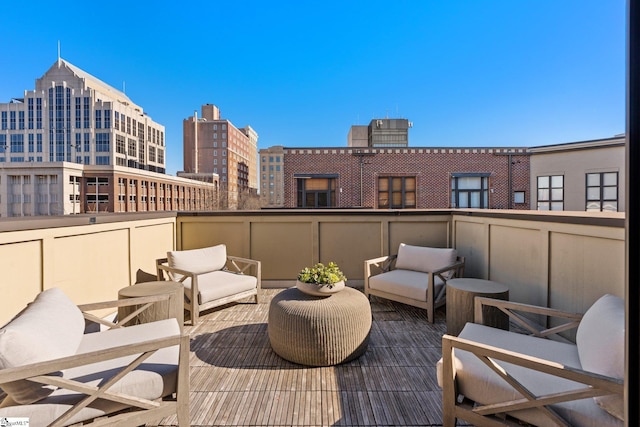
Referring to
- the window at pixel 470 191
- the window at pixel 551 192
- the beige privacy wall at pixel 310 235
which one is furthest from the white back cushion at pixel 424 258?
the window at pixel 551 192

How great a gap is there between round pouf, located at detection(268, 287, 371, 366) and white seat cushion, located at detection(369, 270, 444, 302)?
3.86ft

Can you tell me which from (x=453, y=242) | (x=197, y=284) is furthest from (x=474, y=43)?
(x=197, y=284)

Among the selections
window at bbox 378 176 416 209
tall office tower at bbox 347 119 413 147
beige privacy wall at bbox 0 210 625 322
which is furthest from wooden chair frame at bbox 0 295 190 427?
tall office tower at bbox 347 119 413 147

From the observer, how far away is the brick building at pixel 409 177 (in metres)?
15.7

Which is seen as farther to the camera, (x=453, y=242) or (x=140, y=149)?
(x=140, y=149)

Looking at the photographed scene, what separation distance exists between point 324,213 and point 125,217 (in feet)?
9.69

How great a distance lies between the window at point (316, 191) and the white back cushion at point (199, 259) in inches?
440

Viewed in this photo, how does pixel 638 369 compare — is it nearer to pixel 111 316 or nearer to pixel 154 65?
pixel 111 316

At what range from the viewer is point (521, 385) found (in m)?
1.60

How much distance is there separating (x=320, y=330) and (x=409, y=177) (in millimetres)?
14796

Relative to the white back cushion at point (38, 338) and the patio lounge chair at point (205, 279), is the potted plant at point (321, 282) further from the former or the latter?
the white back cushion at point (38, 338)

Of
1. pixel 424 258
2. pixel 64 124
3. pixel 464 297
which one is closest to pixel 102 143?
pixel 64 124

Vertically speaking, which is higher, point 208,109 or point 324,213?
point 208,109

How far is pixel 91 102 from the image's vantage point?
70.9 m
